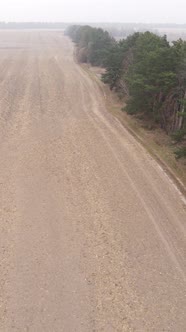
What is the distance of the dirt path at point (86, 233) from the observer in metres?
13.8

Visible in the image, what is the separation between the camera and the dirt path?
13.8 metres

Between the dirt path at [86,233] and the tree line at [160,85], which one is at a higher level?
the tree line at [160,85]

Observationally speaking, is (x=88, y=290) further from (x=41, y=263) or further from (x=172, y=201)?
(x=172, y=201)

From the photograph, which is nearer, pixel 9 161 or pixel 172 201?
pixel 172 201

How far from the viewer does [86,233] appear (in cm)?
1812

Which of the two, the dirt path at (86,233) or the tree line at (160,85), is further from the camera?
the tree line at (160,85)

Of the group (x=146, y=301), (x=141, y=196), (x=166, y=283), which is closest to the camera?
(x=146, y=301)

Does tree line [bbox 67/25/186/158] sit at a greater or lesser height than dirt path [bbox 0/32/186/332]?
greater

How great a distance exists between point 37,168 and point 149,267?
1100cm

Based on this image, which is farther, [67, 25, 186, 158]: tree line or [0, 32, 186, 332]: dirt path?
[67, 25, 186, 158]: tree line

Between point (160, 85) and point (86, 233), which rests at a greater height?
point (160, 85)

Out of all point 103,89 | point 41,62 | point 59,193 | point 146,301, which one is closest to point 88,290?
point 146,301

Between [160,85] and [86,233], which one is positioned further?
[160,85]

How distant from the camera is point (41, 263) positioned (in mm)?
16203
